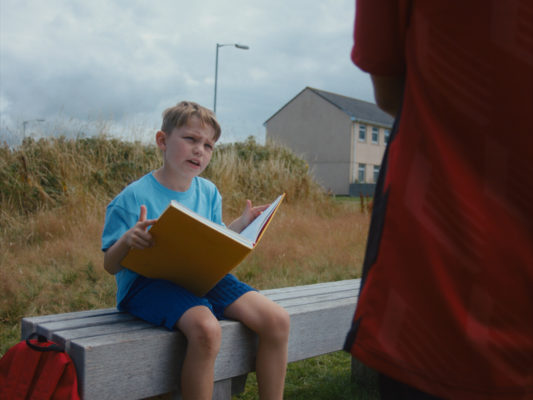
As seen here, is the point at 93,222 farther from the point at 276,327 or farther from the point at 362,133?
the point at 362,133

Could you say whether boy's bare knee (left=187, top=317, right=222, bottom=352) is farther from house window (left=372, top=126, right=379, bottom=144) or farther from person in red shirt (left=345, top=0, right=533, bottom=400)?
house window (left=372, top=126, right=379, bottom=144)

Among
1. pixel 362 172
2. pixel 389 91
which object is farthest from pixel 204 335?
pixel 362 172

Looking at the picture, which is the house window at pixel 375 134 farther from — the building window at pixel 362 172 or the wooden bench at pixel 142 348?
the wooden bench at pixel 142 348

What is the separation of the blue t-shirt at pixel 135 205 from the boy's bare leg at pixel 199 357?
1.34ft

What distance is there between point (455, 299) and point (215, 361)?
1.35 metres

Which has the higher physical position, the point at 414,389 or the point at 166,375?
the point at 414,389

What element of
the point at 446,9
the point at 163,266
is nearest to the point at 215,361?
the point at 163,266

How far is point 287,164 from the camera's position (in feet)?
32.6

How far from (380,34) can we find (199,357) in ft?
4.35

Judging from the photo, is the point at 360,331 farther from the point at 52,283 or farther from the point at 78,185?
the point at 78,185

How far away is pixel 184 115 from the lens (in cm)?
223

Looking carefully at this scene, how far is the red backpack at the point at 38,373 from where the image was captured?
1.65m

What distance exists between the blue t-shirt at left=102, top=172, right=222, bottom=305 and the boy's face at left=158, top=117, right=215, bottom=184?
12 cm

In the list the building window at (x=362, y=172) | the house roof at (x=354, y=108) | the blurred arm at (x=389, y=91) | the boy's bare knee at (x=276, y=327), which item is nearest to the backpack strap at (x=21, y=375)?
the boy's bare knee at (x=276, y=327)
